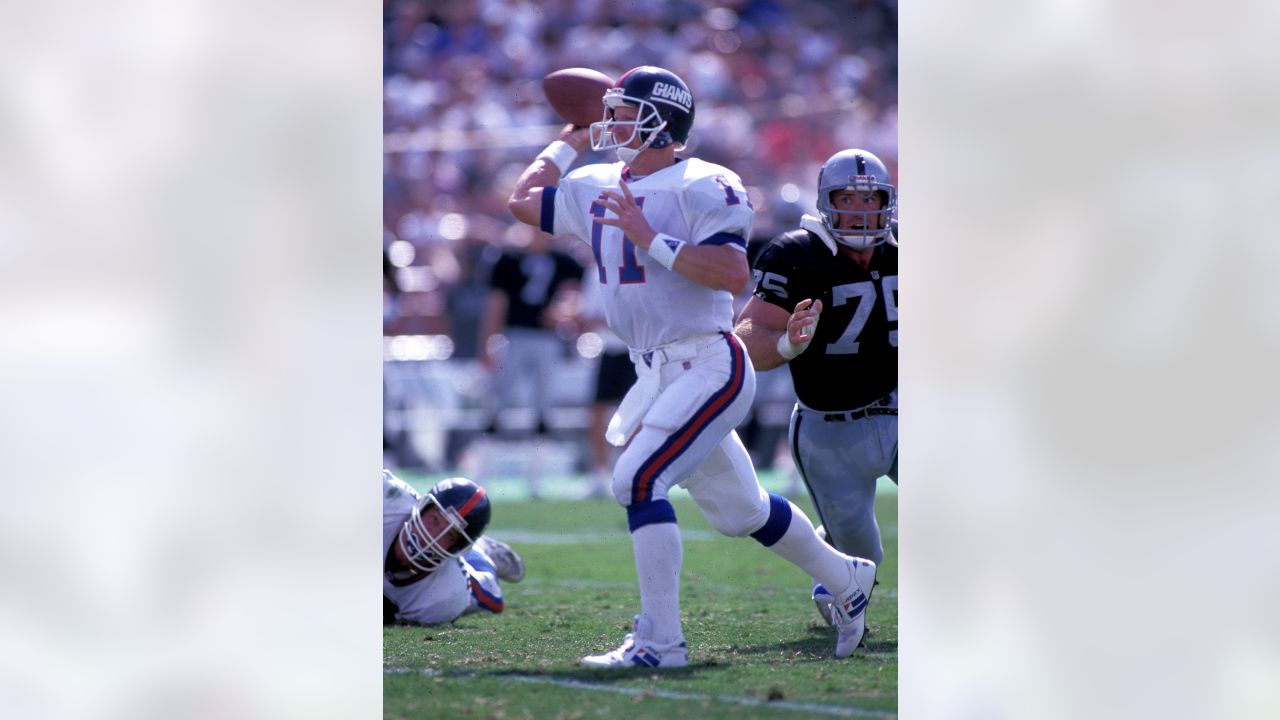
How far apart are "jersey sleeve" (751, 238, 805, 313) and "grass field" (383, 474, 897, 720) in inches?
39.4

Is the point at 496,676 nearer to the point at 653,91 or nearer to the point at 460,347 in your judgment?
the point at 653,91

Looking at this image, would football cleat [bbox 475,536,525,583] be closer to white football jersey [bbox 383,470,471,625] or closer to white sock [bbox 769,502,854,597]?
white football jersey [bbox 383,470,471,625]

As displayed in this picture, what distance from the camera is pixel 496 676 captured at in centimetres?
346

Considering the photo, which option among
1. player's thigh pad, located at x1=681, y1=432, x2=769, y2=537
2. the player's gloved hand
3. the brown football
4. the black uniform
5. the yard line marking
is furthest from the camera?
the black uniform

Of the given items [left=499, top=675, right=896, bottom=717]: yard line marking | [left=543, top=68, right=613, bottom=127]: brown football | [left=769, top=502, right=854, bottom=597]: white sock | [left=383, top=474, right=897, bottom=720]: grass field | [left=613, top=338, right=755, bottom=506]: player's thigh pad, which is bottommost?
[left=383, top=474, right=897, bottom=720]: grass field

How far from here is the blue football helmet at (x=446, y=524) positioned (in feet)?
13.8

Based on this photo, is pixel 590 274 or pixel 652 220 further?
pixel 590 274

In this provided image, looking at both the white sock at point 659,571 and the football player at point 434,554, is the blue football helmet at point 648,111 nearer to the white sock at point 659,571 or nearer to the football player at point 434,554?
the white sock at point 659,571

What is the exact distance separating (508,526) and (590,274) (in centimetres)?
279

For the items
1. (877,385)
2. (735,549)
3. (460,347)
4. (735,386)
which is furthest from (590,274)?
(735,386)

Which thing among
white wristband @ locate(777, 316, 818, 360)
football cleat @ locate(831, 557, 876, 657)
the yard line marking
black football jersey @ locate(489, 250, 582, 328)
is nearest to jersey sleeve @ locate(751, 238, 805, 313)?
white wristband @ locate(777, 316, 818, 360)

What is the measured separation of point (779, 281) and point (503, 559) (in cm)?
146

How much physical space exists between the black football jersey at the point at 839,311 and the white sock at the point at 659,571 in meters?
1.02

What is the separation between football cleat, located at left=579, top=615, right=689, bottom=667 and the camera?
351 centimetres
